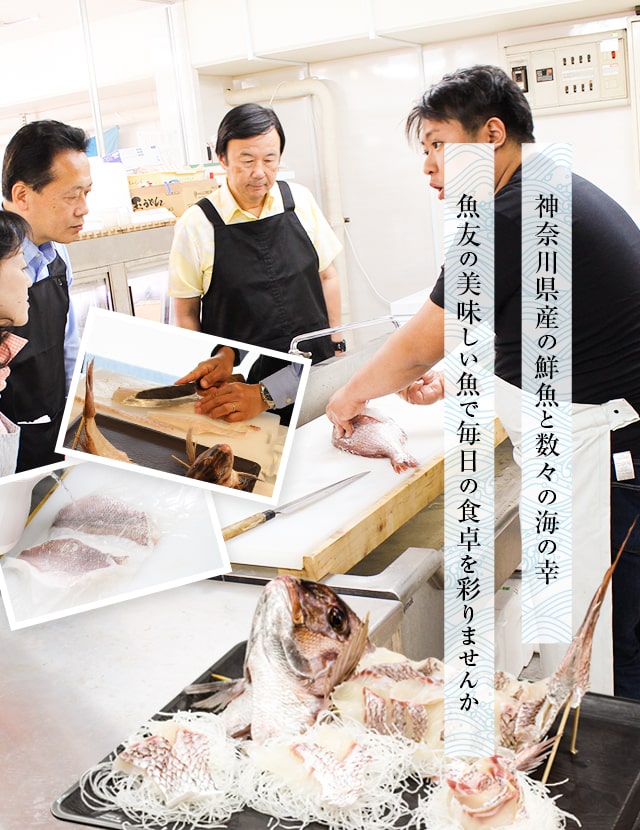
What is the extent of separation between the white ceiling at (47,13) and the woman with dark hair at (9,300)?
143 inches

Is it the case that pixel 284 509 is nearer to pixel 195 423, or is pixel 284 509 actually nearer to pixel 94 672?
pixel 94 672

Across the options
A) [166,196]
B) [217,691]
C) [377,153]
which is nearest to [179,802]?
[217,691]

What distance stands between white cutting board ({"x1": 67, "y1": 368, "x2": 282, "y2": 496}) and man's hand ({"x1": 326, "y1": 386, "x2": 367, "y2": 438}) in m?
1.08

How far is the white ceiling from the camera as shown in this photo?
4.09 meters

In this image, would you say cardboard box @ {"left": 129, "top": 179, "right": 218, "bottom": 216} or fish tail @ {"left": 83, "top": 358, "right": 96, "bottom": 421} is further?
cardboard box @ {"left": 129, "top": 179, "right": 218, "bottom": 216}

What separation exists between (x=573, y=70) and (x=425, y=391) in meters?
2.53

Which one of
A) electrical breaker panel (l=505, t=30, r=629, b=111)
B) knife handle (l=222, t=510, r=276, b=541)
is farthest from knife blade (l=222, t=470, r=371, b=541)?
electrical breaker panel (l=505, t=30, r=629, b=111)

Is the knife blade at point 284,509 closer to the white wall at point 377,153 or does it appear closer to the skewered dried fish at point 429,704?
the skewered dried fish at point 429,704

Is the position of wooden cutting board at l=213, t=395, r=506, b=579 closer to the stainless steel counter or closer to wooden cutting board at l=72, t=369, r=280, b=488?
the stainless steel counter

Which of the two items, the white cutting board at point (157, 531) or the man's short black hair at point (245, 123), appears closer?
the white cutting board at point (157, 531)

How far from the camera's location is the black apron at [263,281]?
→ 8.20 feet

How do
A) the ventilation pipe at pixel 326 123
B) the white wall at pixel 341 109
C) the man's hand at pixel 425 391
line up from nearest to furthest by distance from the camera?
the man's hand at pixel 425 391
the white wall at pixel 341 109
the ventilation pipe at pixel 326 123

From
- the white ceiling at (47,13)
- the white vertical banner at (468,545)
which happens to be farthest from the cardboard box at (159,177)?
the white vertical banner at (468,545)

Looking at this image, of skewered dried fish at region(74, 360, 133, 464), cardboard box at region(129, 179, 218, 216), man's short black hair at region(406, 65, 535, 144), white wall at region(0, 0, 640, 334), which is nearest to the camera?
skewered dried fish at region(74, 360, 133, 464)
